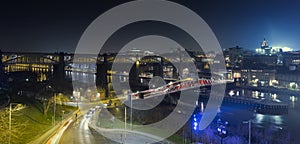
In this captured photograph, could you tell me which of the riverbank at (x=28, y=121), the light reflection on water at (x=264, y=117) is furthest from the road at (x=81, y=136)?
the light reflection on water at (x=264, y=117)

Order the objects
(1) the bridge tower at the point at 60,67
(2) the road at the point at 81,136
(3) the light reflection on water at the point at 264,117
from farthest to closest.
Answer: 1. (1) the bridge tower at the point at 60,67
2. (3) the light reflection on water at the point at 264,117
3. (2) the road at the point at 81,136

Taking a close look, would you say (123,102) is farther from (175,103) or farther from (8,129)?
(8,129)

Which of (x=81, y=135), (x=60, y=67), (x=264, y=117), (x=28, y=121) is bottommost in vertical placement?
(x=264, y=117)

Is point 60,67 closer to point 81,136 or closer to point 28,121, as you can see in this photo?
point 28,121

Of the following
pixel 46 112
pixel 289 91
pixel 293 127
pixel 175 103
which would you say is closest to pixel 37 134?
pixel 46 112

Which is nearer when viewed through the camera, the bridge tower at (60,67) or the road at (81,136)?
the road at (81,136)

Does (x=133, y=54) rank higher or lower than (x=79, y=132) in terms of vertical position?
higher

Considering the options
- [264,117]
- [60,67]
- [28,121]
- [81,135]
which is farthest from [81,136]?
[60,67]

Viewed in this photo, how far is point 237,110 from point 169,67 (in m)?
9.83

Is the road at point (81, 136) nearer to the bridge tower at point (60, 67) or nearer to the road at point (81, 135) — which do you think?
the road at point (81, 135)

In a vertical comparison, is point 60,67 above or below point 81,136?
above

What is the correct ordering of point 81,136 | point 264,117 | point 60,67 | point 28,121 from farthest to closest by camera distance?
1. point 60,67
2. point 264,117
3. point 28,121
4. point 81,136

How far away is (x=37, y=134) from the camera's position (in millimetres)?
4672

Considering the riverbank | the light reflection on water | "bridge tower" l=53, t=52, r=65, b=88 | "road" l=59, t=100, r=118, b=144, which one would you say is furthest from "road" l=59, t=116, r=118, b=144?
"bridge tower" l=53, t=52, r=65, b=88
